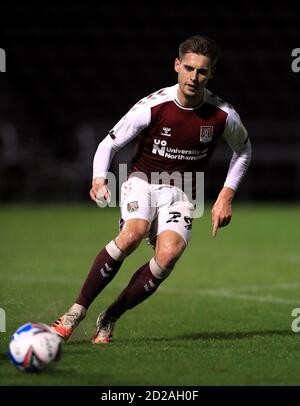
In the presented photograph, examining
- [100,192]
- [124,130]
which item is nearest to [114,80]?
[124,130]

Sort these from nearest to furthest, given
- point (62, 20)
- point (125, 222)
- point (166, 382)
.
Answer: point (166, 382) → point (125, 222) → point (62, 20)

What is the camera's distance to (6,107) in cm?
2225

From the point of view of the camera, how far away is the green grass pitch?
461 centimetres

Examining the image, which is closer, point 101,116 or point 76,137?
point 76,137

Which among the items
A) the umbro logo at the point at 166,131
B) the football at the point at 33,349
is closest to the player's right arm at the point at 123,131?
the umbro logo at the point at 166,131

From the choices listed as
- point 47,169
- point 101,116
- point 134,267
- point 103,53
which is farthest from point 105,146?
point 103,53

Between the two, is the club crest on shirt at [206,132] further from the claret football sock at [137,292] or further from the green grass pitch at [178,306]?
the green grass pitch at [178,306]

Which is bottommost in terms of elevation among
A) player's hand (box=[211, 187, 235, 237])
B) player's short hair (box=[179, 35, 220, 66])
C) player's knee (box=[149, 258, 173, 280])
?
player's knee (box=[149, 258, 173, 280])

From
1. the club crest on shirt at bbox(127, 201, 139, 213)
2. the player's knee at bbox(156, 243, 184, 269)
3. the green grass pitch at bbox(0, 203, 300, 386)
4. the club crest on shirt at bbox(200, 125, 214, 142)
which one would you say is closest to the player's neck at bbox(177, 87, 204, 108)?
the club crest on shirt at bbox(200, 125, 214, 142)

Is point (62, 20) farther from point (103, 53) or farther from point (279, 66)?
point (279, 66)

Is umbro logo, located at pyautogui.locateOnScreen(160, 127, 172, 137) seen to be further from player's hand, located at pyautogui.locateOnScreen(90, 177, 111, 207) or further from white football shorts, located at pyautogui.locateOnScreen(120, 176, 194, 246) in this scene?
player's hand, located at pyautogui.locateOnScreen(90, 177, 111, 207)

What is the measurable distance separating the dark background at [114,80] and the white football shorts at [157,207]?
13.7 m

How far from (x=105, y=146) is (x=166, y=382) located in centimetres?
188

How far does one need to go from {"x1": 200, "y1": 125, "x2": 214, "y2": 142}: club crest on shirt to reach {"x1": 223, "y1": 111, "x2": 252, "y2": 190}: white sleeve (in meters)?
0.14
